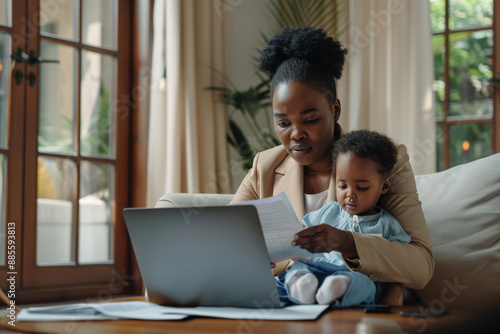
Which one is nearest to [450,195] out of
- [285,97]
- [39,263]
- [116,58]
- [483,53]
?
[285,97]

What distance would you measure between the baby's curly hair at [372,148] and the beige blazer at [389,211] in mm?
64

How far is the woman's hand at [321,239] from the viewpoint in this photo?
115 centimetres

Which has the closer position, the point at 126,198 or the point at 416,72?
the point at 416,72

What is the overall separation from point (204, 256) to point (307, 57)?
763 mm

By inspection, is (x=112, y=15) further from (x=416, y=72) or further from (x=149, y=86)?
(x=416, y=72)

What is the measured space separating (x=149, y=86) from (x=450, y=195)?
90.3 inches

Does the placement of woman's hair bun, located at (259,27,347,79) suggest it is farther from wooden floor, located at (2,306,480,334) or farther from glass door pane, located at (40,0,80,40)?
glass door pane, located at (40,0,80,40)

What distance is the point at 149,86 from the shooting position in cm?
363

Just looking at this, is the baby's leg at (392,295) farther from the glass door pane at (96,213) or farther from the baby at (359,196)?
the glass door pane at (96,213)

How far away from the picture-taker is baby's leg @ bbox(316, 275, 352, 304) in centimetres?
113

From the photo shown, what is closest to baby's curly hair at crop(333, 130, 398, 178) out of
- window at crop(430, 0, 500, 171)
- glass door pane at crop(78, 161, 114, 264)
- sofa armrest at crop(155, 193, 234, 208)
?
sofa armrest at crop(155, 193, 234, 208)

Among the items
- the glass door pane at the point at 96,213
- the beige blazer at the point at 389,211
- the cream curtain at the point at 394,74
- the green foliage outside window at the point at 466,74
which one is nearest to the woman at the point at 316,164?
the beige blazer at the point at 389,211

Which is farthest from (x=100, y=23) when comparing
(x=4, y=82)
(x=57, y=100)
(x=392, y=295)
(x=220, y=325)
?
(x=220, y=325)

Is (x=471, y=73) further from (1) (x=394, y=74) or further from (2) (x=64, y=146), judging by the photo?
(2) (x=64, y=146)
